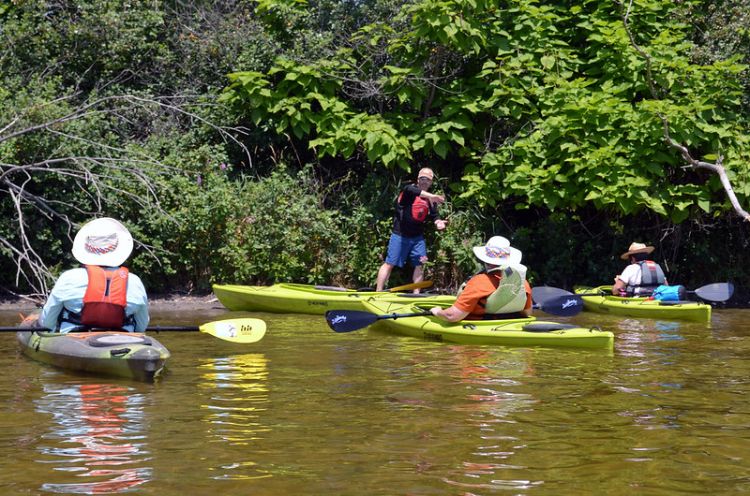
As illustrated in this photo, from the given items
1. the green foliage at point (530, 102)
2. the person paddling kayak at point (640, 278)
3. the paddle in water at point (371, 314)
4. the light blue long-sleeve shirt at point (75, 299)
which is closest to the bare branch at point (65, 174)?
the green foliage at point (530, 102)

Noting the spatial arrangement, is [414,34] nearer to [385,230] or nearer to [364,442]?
[385,230]

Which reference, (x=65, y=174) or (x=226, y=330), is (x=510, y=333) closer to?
(x=226, y=330)

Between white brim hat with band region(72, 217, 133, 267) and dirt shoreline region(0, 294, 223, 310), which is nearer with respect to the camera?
white brim hat with band region(72, 217, 133, 267)

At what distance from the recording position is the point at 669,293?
43.4 feet

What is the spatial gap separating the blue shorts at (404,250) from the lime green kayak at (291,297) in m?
Answer: 1.08

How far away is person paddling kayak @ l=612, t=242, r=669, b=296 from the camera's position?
13461mm

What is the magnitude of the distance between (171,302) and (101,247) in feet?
17.7

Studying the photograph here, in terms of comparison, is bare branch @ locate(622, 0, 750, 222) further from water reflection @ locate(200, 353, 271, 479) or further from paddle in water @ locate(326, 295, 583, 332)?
water reflection @ locate(200, 353, 271, 479)

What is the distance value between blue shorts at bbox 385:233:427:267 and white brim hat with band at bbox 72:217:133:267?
556cm

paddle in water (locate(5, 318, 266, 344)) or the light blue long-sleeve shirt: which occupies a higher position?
the light blue long-sleeve shirt

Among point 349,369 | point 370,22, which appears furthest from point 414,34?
point 349,369

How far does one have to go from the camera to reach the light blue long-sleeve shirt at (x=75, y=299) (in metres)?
8.57

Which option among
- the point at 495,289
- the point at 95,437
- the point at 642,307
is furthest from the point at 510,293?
the point at 95,437

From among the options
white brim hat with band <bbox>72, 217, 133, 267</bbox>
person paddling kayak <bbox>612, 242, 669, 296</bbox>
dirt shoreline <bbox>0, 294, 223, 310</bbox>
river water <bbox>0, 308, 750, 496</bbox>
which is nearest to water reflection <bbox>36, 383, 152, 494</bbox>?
river water <bbox>0, 308, 750, 496</bbox>
